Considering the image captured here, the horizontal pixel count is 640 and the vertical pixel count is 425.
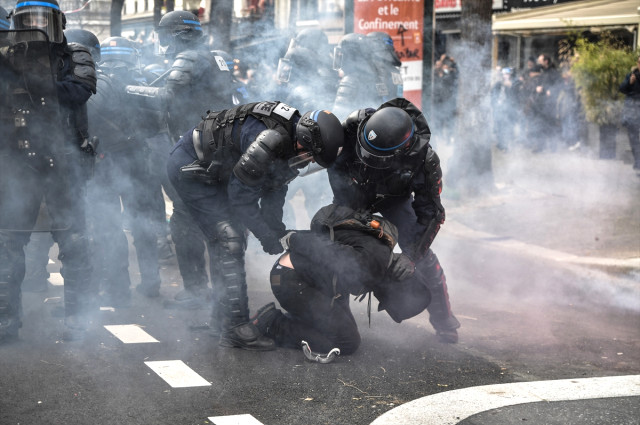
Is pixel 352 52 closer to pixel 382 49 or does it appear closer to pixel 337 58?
pixel 337 58

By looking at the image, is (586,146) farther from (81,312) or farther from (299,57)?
(81,312)

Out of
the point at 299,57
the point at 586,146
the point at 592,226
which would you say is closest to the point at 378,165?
the point at 299,57

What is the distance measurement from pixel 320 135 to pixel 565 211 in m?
5.42

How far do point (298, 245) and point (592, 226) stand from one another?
15.0 feet

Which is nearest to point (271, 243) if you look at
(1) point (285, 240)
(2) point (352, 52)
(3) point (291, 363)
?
(1) point (285, 240)

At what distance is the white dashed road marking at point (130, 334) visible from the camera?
4652 millimetres

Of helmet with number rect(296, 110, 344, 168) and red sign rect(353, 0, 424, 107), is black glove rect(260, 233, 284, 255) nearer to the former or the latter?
helmet with number rect(296, 110, 344, 168)

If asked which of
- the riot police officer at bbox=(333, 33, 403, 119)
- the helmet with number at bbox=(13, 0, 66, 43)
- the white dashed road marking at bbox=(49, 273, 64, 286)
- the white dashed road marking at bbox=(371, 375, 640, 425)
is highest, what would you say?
the helmet with number at bbox=(13, 0, 66, 43)

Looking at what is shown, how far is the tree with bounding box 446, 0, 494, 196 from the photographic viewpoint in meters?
9.73

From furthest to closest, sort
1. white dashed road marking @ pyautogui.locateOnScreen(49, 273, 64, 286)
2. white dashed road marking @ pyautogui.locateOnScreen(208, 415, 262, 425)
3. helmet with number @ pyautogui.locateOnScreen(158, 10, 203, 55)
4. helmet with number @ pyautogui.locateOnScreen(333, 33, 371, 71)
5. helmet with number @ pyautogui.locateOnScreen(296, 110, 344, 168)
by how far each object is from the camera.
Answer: helmet with number @ pyautogui.locateOnScreen(333, 33, 371, 71) < helmet with number @ pyautogui.locateOnScreen(158, 10, 203, 55) < white dashed road marking @ pyautogui.locateOnScreen(49, 273, 64, 286) < helmet with number @ pyautogui.locateOnScreen(296, 110, 344, 168) < white dashed road marking @ pyautogui.locateOnScreen(208, 415, 262, 425)

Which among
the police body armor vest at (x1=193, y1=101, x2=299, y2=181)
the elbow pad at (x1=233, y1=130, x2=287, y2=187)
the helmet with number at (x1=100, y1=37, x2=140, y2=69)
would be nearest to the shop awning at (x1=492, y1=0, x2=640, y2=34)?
the helmet with number at (x1=100, y1=37, x2=140, y2=69)

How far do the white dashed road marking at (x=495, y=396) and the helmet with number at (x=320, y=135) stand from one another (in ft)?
4.24

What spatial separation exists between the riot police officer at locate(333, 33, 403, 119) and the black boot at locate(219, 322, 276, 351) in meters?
3.49

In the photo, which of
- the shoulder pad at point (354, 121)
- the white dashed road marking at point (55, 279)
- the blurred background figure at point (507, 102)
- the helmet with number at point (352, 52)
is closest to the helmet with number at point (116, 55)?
the white dashed road marking at point (55, 279)
